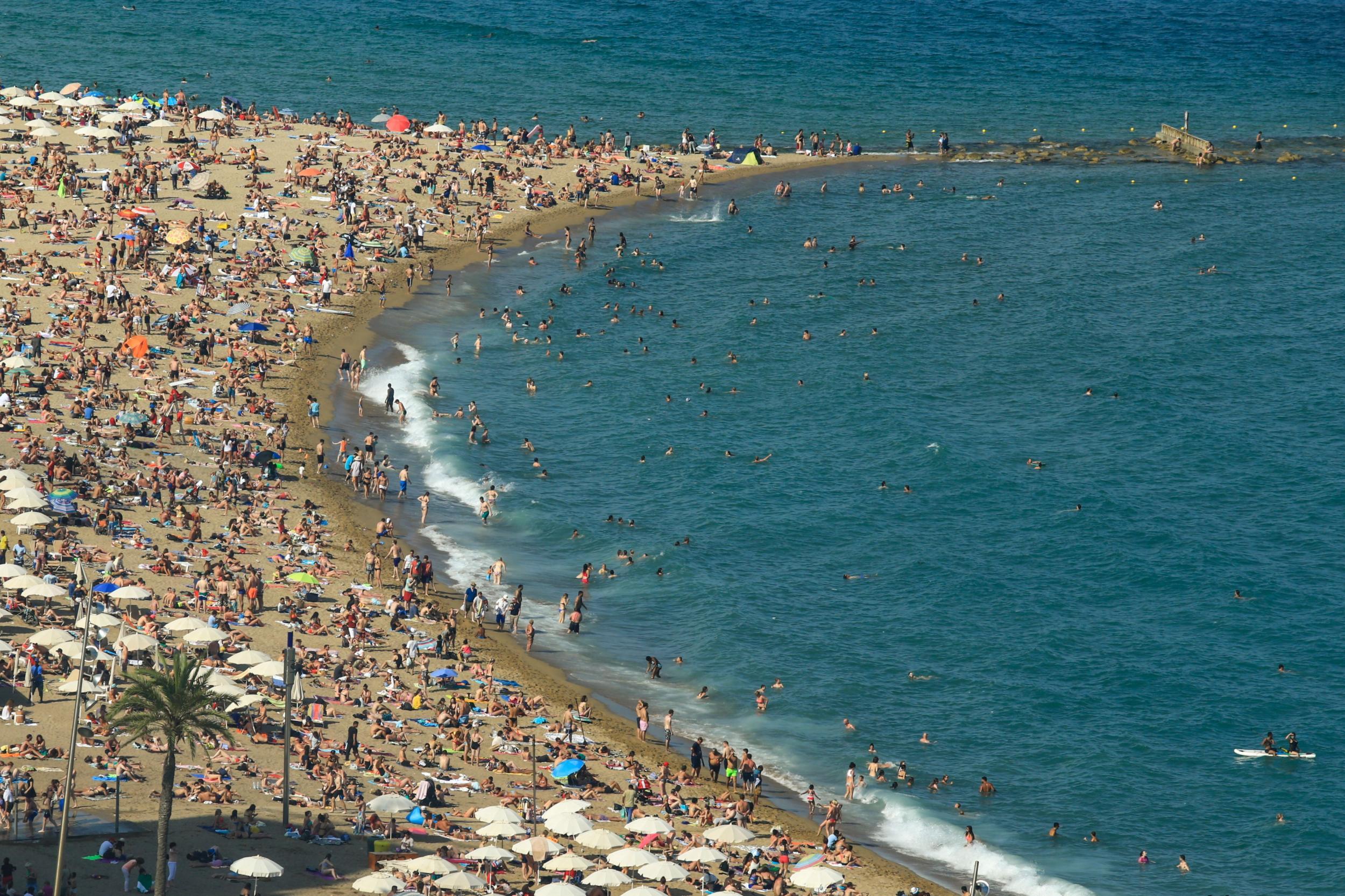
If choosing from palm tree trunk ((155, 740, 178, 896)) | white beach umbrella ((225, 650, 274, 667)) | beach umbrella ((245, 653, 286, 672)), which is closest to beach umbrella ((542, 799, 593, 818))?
beach umbrella ((245, 653, 286, 672))

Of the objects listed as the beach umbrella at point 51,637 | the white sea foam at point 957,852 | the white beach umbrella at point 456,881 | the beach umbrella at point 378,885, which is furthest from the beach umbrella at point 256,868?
the white sea foam at point 957,852

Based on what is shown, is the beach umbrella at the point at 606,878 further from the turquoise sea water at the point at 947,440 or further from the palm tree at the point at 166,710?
the palm tree at the point at 166,710

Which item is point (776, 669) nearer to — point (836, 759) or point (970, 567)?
point (836, 759)

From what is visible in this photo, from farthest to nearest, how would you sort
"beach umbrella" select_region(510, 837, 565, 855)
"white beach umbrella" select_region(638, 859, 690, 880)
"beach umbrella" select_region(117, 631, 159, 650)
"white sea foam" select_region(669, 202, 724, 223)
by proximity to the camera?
"white sea foam" select_region(669, 202, 724, 223)
"beach umbrella" select_region(117, 631, 159, 650)
"beach umbrella" select_region(510, 837, 565, 855)
"white beach umbrella" select_region(638, 859, 690, 880)

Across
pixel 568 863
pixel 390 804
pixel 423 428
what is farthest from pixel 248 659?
pixel 423 428

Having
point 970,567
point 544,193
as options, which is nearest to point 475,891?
point 970,567

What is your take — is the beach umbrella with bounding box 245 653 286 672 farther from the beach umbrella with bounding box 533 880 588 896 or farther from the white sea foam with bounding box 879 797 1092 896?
the white sea foam with bounding box 879 797 1092 896
